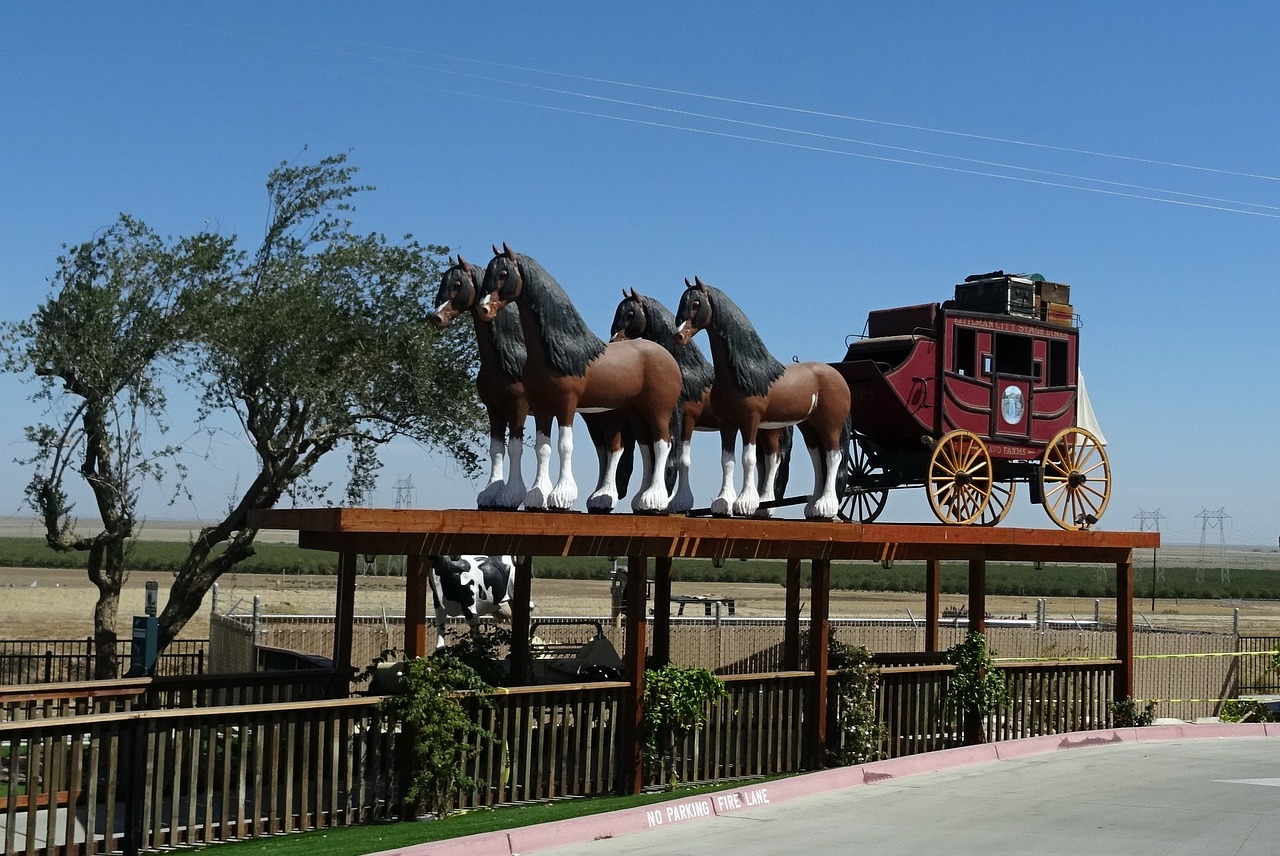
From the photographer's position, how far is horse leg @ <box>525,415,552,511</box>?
1319 cm

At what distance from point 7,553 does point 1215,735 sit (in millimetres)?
112673

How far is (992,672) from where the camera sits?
16.2 metres

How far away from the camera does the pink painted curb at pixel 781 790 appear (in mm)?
10102

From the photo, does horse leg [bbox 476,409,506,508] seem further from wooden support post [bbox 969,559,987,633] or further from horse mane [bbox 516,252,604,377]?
wooden support post [bbox 969,559,987,633]

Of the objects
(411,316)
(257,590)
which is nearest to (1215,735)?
(411,316)

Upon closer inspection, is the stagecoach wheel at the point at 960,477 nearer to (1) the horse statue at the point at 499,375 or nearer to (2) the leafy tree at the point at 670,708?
(2) the leafy tree at the point at 670,708

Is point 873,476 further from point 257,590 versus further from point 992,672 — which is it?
point 257,590

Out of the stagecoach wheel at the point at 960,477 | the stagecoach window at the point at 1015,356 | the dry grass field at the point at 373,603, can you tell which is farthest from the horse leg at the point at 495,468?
the dry grass field at the point at 373,603

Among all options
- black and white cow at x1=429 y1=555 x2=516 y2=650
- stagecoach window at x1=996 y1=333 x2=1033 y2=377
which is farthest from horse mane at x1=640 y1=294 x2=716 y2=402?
black and white cow at x1=429 y1=555 x2=516 y2=650

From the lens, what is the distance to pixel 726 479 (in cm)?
1520

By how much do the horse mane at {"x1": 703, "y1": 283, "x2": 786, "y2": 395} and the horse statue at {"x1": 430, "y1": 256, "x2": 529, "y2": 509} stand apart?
2453mm

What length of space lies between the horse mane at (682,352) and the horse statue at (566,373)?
69cm

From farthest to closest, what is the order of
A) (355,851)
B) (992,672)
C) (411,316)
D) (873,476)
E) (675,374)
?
(411,316) → (873,476) → (992,672) → (675,374) → (355,851)

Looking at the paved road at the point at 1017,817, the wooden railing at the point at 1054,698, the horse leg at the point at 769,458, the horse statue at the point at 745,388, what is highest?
the horse statue at the point at 745,388
